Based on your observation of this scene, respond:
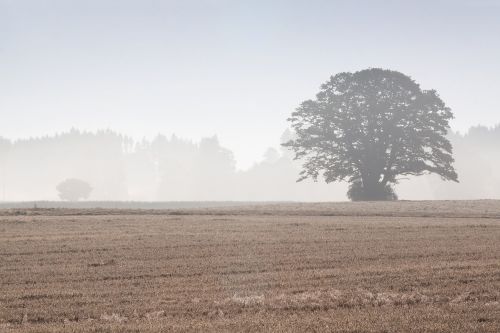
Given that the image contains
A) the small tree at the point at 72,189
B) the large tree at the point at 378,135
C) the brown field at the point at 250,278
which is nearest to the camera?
the brown field at the point at 250,278

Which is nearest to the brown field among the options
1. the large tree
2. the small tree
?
the large tree

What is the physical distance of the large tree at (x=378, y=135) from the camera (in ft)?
198

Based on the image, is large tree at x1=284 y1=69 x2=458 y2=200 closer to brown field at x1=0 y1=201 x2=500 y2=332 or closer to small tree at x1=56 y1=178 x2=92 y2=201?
brown field at x1=0 y1=201 x2=500 y2=332

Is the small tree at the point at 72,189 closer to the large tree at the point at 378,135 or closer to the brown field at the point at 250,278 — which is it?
the large tree at the point at 378,135

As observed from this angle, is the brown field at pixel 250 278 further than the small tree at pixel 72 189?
No

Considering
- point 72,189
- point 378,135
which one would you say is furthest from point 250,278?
point 72,189

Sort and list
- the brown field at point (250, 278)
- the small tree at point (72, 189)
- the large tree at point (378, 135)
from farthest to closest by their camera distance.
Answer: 1. the small tree at point (72, 189)
2. the large tree at point (378, 135)
3. the brown field at point (250, 278)

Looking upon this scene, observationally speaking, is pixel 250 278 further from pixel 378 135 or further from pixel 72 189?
pixel 72 189

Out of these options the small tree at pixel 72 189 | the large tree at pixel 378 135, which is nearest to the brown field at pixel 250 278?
the large tree at pixel 378 135

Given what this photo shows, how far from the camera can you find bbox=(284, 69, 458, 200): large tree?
60.3 m

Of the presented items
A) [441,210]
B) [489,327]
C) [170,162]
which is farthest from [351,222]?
[170,162]

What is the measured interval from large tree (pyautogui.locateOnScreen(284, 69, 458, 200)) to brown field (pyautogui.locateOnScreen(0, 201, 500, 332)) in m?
30.8

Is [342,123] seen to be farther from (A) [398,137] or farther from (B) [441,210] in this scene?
(B) [441,210]

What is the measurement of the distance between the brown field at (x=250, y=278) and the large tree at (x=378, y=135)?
101ft
